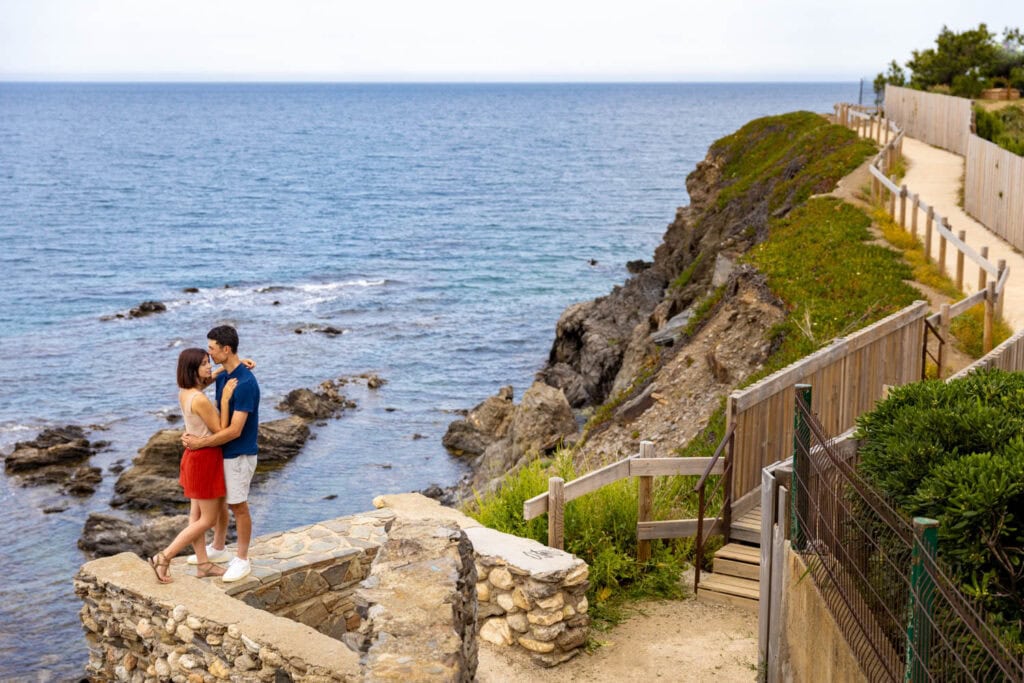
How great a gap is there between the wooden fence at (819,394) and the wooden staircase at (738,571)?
0.21 meters

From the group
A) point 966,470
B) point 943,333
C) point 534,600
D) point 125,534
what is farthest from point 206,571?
point 125,534

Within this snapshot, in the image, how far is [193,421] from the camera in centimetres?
970

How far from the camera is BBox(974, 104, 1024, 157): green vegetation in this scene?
103ft

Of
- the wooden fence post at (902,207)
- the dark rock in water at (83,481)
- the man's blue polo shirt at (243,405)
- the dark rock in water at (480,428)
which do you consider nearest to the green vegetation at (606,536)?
the man's blue polo shirt at (243,405)

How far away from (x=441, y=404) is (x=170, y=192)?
62.3 metres

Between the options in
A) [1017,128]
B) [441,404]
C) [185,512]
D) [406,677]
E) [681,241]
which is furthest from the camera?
[681,241]

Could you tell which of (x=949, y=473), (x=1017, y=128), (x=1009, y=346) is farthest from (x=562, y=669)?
(x=1017, y=128)

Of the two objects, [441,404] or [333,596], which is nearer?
[333,596]

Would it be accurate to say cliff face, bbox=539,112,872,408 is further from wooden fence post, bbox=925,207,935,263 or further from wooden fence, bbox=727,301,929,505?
wooden fence, bbox=727,301,929,505

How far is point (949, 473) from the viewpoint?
6.08 m

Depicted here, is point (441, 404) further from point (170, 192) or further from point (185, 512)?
point (170, 192)

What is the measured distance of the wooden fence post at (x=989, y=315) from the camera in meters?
14.3

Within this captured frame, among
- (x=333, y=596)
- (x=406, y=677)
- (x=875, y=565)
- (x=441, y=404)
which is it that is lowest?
(x=441, y=404)

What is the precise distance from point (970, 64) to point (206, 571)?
145 feet
